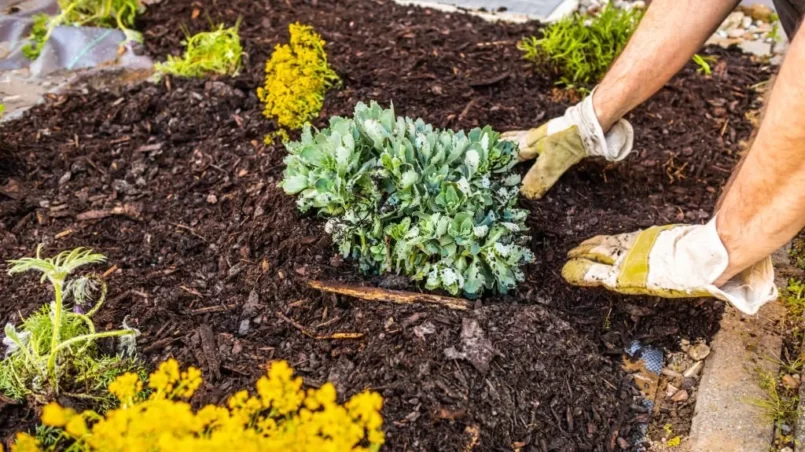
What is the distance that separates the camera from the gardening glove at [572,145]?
9.44 feet

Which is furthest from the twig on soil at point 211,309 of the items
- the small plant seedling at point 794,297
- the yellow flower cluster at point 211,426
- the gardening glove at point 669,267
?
the small plant seedling at point 794,297

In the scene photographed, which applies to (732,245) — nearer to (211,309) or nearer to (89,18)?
(211,309)

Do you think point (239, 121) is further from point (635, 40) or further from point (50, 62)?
point (635, 40)

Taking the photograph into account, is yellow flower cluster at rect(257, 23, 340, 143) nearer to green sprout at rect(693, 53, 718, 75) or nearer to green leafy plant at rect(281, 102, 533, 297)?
green leafy plant at rect(281, 102, 533, 297)

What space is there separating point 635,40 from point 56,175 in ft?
8.53

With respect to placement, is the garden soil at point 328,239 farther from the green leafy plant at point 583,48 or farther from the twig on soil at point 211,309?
the green leafy plant at point 583,48

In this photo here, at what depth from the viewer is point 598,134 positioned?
285cm

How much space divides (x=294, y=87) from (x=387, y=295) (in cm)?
126

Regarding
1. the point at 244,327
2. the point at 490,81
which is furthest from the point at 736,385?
the point at 490,81

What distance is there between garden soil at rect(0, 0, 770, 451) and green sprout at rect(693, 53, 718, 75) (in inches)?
2.4

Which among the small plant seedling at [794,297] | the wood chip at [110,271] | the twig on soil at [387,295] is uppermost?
the twig on soil at [387,295]

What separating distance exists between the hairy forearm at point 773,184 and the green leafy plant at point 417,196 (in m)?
0.69

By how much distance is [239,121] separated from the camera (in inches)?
132

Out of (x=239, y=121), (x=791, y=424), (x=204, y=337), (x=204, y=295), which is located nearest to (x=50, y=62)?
(x=239, y=121)
